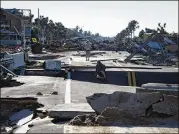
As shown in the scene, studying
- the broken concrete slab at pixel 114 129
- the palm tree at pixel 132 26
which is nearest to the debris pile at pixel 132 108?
the broken concrete slab at pixel 114 129

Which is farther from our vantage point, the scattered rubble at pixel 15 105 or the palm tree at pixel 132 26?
the palm tree at pixel 132 26

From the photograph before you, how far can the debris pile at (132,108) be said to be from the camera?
29.1ft

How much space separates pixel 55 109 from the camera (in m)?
9.26

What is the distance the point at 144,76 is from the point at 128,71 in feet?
2.51

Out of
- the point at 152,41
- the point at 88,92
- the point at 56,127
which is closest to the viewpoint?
the point at 56,127

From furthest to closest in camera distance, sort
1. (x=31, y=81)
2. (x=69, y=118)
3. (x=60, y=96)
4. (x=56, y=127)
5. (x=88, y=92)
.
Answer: (x=31, y=81) → (x=88, y=92) → (x=60, y=96) → (x=69, y=118) → (x=56, y=127)

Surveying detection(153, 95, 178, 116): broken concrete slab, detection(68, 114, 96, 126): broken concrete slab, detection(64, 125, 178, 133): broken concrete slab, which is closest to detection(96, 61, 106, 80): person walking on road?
detection(153, 95, 178, 116): broken concrete slab

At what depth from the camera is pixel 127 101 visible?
30.7ft

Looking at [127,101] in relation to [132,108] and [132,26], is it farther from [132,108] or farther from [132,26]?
[132,26]

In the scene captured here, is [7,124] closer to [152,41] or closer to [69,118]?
[69,118]

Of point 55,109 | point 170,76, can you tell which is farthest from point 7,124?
point 170,76

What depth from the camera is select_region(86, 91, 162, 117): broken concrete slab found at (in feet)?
30.3

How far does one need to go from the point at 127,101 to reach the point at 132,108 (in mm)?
215

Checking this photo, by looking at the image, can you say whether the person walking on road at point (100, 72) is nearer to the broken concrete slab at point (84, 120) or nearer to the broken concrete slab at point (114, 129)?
the broken concrete slab at point (84, 120)
